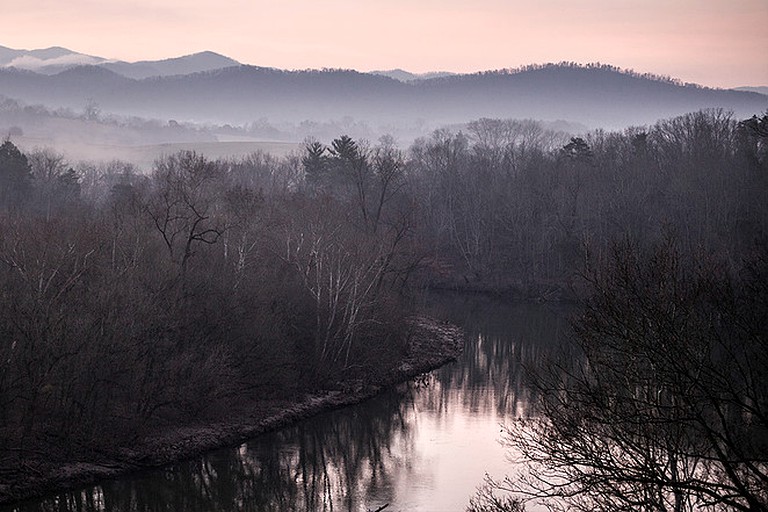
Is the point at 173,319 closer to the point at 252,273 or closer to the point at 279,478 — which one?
the point at 252,273

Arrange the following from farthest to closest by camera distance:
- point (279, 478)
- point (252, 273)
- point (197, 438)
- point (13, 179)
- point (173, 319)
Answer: point (13, 179) < point (252, 273) < point (173, 319) < point (197, 438) < point (279, 478)

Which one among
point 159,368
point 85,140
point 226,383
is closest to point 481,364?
point 226,383

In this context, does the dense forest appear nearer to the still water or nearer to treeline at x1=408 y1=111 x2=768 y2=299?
treeline at x1=408 y1=111 x2=768 y2=299

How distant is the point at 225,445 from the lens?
24.4 meters

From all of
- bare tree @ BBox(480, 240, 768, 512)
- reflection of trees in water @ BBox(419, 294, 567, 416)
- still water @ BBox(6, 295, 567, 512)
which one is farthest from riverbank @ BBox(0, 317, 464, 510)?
bare tree @ BBox(480, 240, 768, 512)

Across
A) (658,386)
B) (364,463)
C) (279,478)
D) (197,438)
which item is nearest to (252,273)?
(197,438)

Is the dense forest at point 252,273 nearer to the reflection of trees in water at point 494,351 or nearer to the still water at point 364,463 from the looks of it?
the still water at point 364,463

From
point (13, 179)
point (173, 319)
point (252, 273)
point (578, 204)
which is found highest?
point (13, 179)

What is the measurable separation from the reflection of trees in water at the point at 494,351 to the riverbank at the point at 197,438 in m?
1.66

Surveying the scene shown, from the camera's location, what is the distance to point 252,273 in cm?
3073

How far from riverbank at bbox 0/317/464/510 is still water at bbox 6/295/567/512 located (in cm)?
36

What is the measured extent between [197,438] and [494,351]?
53.4 ft

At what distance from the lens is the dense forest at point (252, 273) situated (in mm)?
22391

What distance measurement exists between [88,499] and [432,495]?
7804 millimetres
